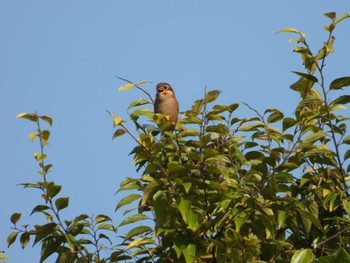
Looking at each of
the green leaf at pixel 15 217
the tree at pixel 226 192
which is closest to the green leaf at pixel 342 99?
the tree at pixel 226 192

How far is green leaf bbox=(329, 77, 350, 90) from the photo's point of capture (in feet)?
14.3

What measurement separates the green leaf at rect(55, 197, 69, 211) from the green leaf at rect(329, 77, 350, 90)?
1604 millimetres

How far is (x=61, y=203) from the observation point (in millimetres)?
A: 4250

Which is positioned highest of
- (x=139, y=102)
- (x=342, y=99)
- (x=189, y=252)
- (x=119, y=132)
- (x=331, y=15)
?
(x=331, y=15)

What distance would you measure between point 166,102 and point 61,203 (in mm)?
2346

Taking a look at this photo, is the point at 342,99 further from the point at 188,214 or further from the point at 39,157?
the point at 39,157

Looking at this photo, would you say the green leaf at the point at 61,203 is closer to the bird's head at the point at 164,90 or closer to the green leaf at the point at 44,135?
the green leaf at the point at 44,135

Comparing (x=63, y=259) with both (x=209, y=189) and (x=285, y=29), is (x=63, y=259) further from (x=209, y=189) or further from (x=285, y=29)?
(x=285, y=29)

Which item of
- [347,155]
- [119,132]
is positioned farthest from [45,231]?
[347,155]

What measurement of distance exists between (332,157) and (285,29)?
0.78 m

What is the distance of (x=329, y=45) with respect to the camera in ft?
14.7

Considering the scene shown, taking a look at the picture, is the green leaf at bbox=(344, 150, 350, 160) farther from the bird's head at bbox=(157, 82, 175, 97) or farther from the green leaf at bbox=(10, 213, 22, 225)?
the bird's head at bbox=(157, 82, 175, 97)

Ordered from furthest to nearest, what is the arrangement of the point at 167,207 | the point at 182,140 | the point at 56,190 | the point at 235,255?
the point at 182,140, the point at 56,190, the point at 167,207, the point at 235,255

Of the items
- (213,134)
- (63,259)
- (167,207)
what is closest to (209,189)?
(167,207)
